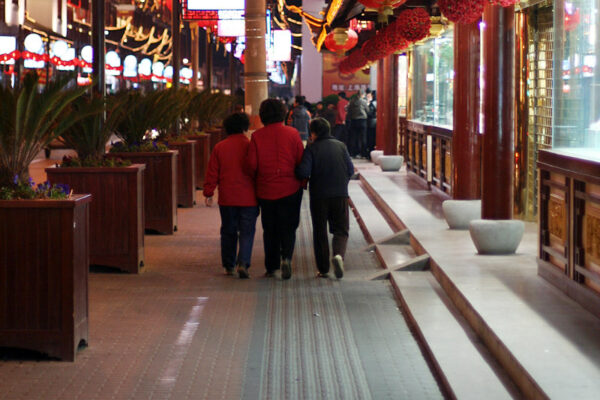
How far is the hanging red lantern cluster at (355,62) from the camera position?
82.6 ft

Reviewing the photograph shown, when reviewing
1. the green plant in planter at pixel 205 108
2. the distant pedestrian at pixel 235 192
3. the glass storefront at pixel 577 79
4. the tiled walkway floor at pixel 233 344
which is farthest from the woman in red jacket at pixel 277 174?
the green plant in planter at pixel 205 108

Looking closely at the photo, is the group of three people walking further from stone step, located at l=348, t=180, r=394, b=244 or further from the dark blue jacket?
stone step, located at l=348, t=180, r=394, b=244

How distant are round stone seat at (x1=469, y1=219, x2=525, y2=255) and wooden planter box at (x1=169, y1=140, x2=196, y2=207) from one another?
708cm

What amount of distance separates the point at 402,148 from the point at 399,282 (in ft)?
47.3

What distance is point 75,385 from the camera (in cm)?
555

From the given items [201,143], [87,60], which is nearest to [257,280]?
[201,143]

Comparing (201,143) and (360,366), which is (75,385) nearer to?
(360,366)

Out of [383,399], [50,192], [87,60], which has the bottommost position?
[383,399]

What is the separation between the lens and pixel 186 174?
51.4ft

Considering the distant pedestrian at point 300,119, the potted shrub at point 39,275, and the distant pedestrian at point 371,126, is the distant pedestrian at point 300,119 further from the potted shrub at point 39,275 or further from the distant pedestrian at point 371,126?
the potted shrub at point 39,275

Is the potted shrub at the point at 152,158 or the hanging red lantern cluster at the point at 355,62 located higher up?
the hanging red lantern cluster at the point at 355,62

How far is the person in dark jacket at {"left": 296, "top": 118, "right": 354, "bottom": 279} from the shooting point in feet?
30.1

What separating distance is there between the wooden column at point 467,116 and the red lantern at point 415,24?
1.83 ft

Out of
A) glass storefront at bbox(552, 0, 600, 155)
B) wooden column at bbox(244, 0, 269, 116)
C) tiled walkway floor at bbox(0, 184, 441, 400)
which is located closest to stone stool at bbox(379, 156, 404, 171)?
wooden column at bbox(244, 0, 269, 116)
